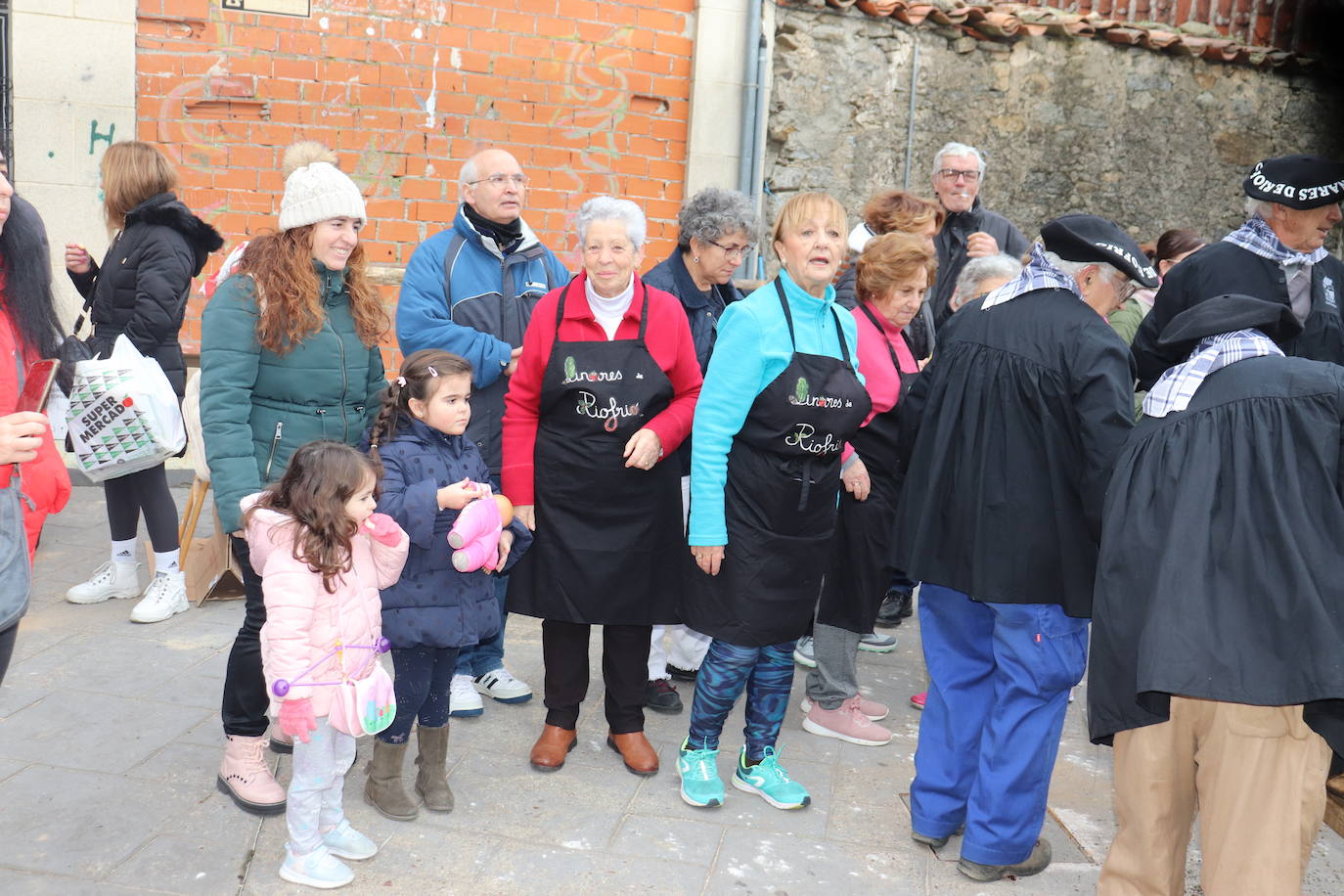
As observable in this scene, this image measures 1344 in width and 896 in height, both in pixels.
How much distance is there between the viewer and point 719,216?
440 centimetres

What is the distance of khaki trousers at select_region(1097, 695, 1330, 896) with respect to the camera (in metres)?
2.72

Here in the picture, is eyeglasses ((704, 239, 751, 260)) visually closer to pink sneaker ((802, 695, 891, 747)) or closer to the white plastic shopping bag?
pink sneaker ((802, 695, 891, 747))

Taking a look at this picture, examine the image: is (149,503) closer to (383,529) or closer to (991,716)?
(383,529)

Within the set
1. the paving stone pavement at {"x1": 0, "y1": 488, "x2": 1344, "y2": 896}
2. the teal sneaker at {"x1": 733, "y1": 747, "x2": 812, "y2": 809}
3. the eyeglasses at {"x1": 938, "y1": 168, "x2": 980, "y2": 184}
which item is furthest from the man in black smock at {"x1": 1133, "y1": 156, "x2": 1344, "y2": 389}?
the teal sneaker at {"x1": 733, "y1": 747, "x2": 812, "y2": 809}

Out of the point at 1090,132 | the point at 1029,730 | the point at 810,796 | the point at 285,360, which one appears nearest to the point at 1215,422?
the point at 1029,730

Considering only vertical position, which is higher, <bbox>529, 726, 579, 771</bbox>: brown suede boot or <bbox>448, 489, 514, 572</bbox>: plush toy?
<bbox>448, 489, 514, 572</bbox>: plush toy

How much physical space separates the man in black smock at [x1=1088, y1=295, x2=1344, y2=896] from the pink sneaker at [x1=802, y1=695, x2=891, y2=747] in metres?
1.58

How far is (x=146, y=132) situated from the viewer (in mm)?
7387

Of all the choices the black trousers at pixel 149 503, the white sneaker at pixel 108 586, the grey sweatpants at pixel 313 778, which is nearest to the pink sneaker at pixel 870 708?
the grey sweatpants at pixel 313 778

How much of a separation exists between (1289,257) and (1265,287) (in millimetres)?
149

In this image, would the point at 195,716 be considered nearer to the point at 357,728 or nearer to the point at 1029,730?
the point at 357,728

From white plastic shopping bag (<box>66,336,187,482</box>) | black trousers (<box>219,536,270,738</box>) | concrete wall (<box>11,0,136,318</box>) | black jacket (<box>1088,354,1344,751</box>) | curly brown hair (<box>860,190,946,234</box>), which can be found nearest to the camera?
black jacket (<box>1088,354,1344,751</box>)

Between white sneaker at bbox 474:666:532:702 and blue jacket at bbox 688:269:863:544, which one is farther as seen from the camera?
white sneaker at bbox 474:666:532:702

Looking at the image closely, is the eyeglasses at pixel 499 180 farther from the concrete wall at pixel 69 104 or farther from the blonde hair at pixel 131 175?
the concrete wall at pixel 69 104
